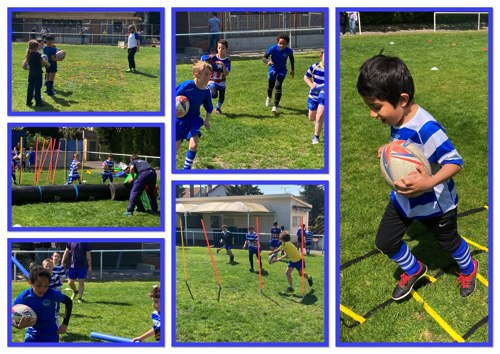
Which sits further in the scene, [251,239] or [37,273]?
[251,239]

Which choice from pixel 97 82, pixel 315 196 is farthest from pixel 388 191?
pixel 97 82

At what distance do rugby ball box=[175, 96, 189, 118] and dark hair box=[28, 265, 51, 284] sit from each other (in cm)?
207

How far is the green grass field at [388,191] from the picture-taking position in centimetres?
704

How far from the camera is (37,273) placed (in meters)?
7.21

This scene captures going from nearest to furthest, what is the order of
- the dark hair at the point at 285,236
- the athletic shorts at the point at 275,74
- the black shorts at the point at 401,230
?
the black shorts at the point at 401,230
the dark hair at the point at 285,236
the athletic shorts at the point at 275,74

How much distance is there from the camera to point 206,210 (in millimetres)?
6941

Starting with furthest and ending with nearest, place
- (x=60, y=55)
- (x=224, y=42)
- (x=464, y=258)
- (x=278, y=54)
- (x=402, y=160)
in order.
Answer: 1. (x=278, y=54)
2. (x=224, y=42)
3. (x=60, y=55)
4. (x=464, y=258)
5. (x=402, y=160)

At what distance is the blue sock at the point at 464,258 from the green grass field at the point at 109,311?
121 inches

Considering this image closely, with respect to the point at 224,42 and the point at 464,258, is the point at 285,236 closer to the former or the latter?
the point at 464,258

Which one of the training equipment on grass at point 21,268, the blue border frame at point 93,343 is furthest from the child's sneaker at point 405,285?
the training equipment on grass at point 21,268

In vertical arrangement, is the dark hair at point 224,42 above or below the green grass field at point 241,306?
above

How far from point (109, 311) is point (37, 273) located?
1.25 metres

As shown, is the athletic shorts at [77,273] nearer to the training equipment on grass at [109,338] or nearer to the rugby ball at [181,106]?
the training equipment on grass at [109,338]

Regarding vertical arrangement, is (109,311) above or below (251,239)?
below
